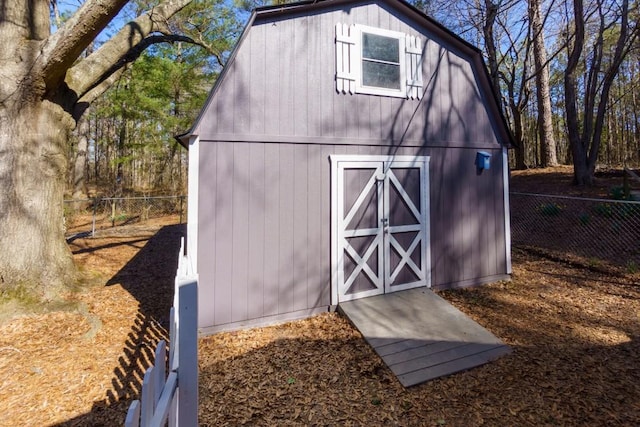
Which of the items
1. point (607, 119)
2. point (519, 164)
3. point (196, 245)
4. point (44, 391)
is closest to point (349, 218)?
point (196, 245)

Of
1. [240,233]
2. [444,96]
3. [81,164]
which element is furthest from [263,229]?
[81,164]

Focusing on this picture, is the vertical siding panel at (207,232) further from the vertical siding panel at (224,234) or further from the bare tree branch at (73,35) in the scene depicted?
the bare tree branch at (73,35)

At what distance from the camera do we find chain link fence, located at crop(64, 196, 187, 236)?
490 inches

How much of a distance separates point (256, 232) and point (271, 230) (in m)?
0.21

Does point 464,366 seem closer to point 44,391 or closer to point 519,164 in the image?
point 44,391

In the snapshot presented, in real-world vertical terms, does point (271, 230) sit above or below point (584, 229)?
above

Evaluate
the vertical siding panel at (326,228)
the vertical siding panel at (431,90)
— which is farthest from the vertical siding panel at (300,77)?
the vertical siding panel at (431,90)

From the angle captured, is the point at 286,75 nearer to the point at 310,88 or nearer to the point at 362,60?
the point at 310,88

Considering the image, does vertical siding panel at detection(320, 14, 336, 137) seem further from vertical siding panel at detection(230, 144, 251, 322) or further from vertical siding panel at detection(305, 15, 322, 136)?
vertical siding panel at detection(230, 144, 251, 322)

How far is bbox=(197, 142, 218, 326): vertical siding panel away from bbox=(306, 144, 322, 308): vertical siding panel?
1.31 meters

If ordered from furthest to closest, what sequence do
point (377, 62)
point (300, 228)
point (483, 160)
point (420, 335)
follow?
point (483, 160), point (377, 62), point (300, 228), point (420, 335)

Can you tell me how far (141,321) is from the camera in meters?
4.46

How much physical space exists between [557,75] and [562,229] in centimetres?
1478

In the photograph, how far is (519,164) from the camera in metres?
15.6
